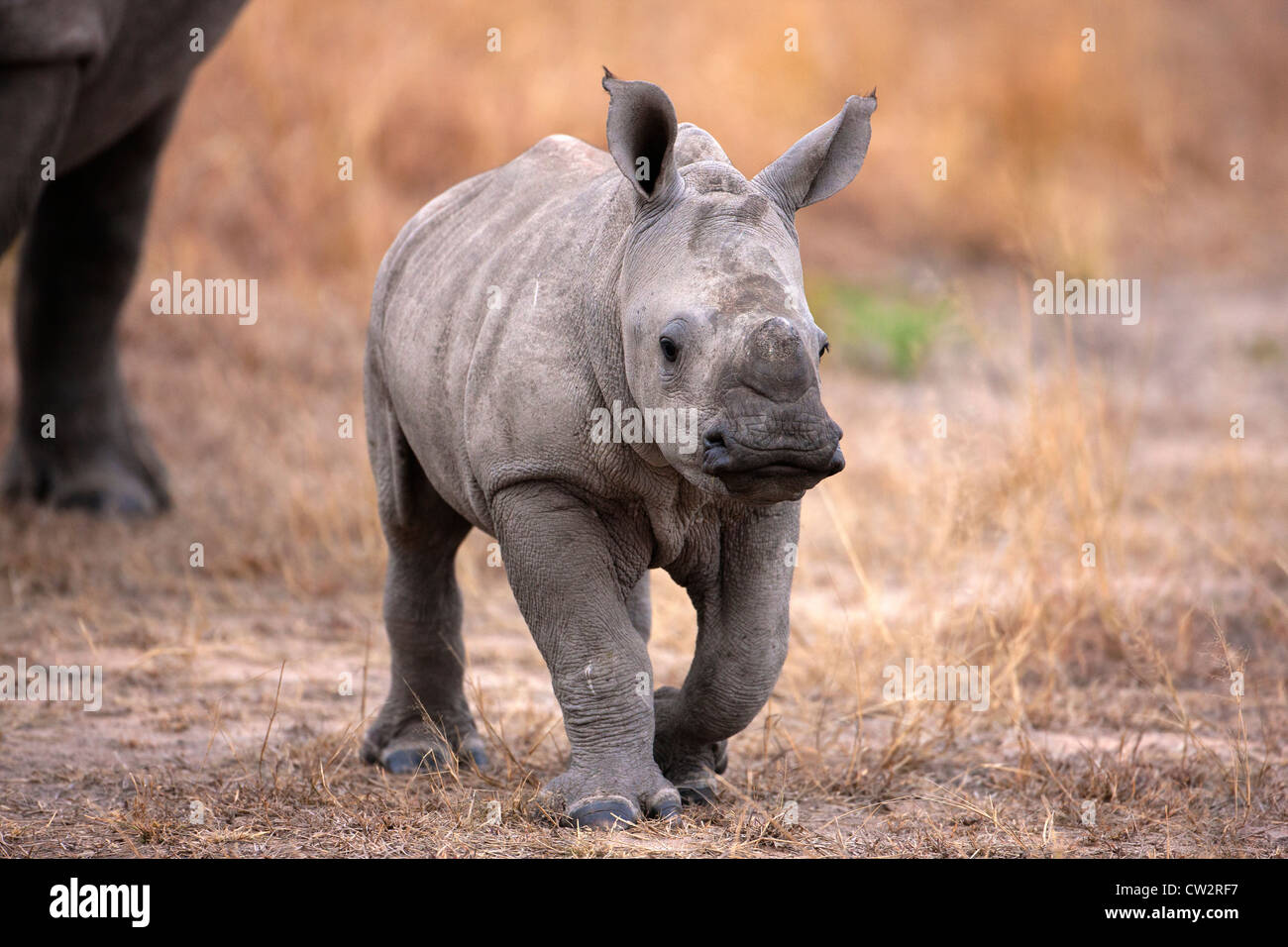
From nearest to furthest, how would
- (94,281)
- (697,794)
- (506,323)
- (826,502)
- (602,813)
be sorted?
(602,813) < (506,323) < (697,794) < (826,502) < (94,281)

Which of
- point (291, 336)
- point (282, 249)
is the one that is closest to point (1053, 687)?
point (291, 336)

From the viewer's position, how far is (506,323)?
3832mm

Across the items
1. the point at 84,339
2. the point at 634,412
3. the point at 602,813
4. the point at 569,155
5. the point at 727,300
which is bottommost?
the point at 602,813

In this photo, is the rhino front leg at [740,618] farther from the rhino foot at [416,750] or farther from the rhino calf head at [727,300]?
the rhino foot at [416,750]

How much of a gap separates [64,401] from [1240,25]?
596 inches

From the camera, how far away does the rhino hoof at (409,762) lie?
4.49 metres

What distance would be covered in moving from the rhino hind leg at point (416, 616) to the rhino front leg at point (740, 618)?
0.86 m

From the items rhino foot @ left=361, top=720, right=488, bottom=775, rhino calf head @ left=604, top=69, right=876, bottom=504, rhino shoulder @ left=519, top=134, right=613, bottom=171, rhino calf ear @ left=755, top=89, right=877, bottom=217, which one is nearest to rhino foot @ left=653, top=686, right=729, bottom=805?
rhino foot @ left=361, top=720, right=488, bottom=775

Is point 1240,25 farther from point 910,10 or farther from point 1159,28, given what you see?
point 910,10

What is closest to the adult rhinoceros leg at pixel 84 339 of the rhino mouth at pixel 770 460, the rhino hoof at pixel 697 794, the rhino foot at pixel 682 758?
the rhino foot at pixel 682 758

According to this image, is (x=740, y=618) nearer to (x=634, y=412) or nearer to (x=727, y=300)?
(x=634, y=412)

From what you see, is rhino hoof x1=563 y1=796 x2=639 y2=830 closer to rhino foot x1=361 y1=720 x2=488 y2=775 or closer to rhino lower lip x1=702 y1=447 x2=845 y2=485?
rhino foot x1=361 y1=720 x2=488 y2=775

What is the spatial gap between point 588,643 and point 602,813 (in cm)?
39

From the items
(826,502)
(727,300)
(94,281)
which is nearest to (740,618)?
(727,300)
